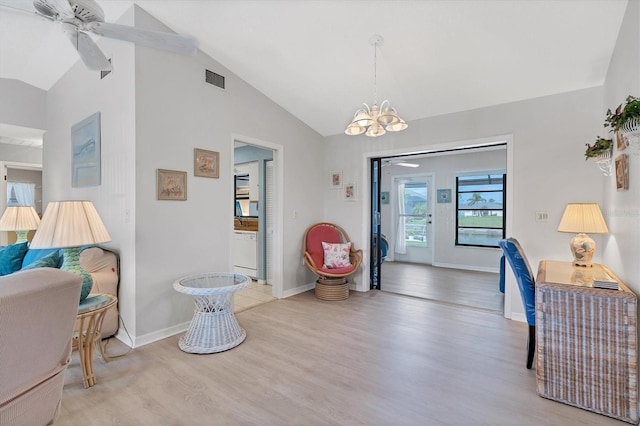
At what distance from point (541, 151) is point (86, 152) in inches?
202

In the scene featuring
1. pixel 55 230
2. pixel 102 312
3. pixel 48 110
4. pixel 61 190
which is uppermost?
pixel 48 110

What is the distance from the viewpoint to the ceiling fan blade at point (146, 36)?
6.36 ft

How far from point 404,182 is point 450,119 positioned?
3.70 meters

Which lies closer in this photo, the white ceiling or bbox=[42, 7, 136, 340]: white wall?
the white ceiling

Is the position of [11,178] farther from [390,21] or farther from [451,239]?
[451,239]

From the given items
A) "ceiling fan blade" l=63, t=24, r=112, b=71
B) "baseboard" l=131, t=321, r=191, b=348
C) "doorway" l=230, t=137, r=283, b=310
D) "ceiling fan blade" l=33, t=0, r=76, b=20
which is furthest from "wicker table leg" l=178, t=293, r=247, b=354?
"ceiling fan blade" l=33, t=0, r=76, b=20

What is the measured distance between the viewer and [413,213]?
7.55 meters

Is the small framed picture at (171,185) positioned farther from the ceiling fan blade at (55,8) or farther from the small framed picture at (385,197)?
the small framed picture at (385,197)

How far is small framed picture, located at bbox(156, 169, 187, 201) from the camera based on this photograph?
3018 mm

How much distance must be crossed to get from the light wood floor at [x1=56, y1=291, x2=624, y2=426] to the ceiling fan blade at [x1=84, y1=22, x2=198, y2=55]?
2.39 meters

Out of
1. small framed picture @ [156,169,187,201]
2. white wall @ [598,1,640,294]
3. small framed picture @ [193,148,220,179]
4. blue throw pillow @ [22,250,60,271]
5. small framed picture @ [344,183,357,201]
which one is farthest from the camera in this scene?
small framed picture @ [344,183,357,201]

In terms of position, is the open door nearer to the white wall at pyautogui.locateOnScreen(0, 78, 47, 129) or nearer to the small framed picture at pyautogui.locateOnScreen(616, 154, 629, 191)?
the small framed picture at pyautogui.locateOnScreen(616, 154, 629, 191)

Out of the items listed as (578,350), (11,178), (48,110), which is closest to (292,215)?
(578,350)

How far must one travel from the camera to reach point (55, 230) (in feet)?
6.73
